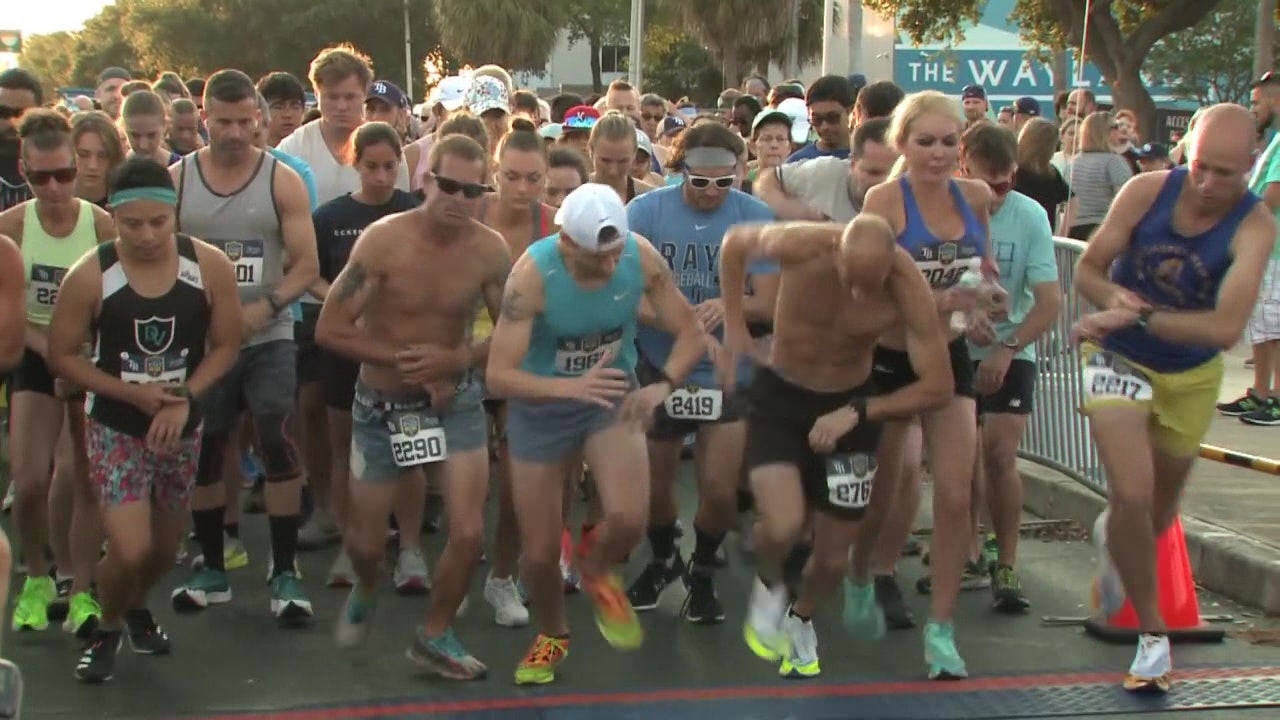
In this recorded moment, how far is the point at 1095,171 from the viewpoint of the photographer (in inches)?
491

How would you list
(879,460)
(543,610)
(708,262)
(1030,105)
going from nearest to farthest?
(543,610) → (879,460) → (708,262) → (1030,105)

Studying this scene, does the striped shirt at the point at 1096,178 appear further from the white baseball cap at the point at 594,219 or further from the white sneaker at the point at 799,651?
the white baseball cap at the point at 594,219

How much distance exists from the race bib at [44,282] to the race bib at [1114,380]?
4042mm

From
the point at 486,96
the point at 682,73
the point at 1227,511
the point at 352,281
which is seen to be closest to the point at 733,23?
the point at 682,73

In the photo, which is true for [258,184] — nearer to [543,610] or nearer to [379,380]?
[379,380]

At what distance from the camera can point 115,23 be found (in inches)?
3708

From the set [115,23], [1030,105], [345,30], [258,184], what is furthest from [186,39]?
[258,184]

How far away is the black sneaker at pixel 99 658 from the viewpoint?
20.9 ft

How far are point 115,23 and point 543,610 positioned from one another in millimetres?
93934

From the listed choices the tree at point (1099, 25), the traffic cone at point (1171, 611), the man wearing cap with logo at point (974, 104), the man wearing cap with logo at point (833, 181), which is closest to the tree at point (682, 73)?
the tree at point (1099, 25)

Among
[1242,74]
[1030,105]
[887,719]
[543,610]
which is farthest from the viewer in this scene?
[1242,74]

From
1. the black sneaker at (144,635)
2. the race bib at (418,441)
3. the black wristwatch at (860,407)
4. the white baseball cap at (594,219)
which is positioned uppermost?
the white baseball cap at (594,219)

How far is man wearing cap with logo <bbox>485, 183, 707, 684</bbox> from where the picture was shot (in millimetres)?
6074

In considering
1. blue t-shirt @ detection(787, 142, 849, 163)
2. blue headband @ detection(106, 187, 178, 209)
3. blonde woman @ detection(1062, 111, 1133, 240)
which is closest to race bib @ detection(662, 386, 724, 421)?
blue t-shirt @ detection(787, 142, 849, 163)
